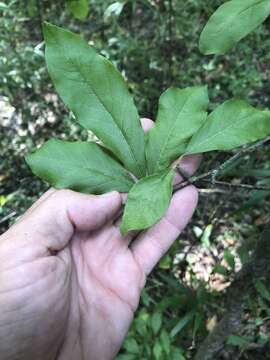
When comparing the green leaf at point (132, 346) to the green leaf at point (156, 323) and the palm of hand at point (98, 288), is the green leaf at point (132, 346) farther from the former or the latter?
the palm of hand at point (98, 288)

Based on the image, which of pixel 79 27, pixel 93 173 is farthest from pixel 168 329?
pixel 79 27

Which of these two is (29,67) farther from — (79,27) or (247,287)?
(247,287)

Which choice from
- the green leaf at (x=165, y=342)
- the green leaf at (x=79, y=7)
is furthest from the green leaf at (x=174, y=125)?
the green leaf at (x=165, y=342)

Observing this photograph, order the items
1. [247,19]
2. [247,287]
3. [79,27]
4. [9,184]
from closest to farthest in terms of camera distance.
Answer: [247,19]
[247,287]
[9,184]
[79,27]

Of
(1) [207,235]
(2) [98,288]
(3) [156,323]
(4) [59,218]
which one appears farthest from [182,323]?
(4) [59,218]

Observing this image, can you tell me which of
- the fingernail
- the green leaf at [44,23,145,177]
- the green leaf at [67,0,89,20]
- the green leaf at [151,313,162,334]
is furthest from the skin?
the green leaf at [67,0,89,20]

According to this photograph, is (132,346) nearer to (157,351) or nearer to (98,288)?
(157,351)

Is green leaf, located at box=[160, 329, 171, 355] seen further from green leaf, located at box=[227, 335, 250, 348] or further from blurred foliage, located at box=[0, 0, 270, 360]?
green leaf, located at box=[227, 335, 250, 348]
